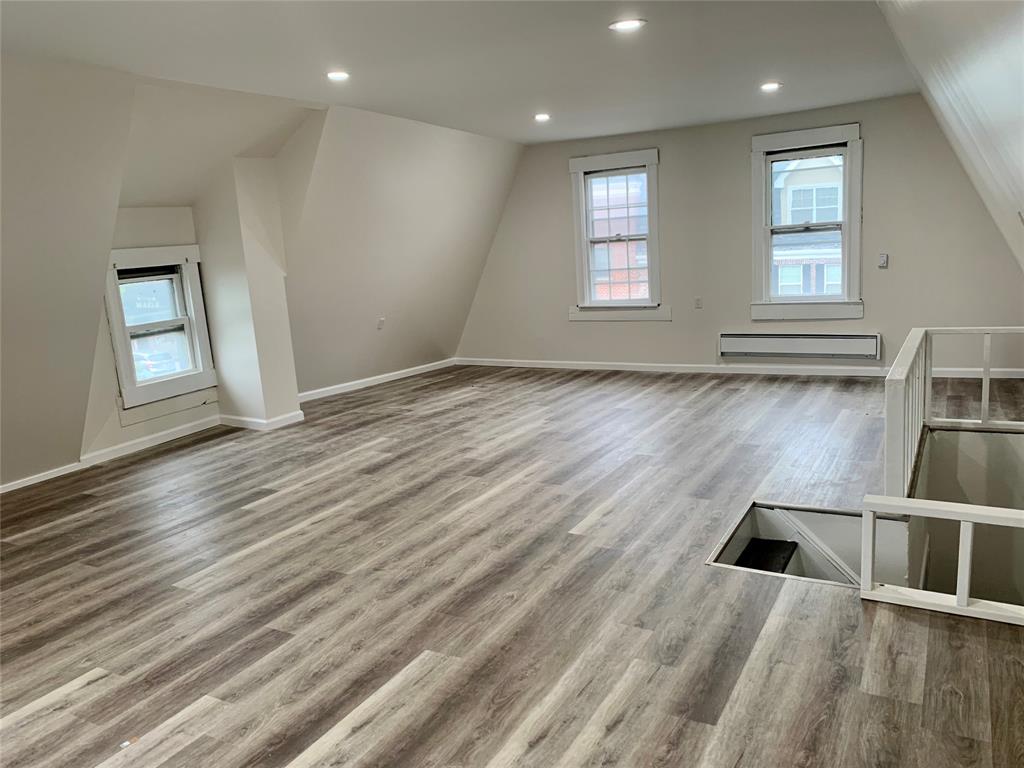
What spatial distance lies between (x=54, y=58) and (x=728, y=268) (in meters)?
5.57

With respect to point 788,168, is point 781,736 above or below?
below

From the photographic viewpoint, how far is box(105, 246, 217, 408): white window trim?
5.28 m

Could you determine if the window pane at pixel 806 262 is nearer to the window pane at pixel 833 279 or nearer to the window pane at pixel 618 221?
the window pane at pixel 833 279

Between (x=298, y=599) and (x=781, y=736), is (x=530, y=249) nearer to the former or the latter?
(x=298, y=599)

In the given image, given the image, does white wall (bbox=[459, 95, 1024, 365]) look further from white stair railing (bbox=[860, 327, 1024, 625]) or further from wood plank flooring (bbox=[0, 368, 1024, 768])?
wood plank flooring (bbox=[0, 368, 1024, 768])

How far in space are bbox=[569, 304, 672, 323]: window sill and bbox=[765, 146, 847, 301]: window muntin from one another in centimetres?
106

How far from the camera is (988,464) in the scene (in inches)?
184

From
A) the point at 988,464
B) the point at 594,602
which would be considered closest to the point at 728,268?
the point at 988,464

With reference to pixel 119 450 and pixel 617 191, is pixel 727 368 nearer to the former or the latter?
pixel 617 191

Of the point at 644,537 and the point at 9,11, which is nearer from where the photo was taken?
the point at 9,11

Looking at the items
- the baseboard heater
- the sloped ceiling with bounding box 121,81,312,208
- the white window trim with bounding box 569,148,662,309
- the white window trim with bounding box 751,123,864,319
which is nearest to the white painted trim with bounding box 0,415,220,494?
the sloped ceiling with bounding box 121,81,312,208

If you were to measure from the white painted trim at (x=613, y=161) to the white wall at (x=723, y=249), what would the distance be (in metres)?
0.07

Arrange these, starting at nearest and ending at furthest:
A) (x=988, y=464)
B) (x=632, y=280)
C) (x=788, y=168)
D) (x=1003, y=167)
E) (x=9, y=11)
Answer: (x=1003, y=167) → (x=9, y=11) → (x=988, y=464) → (x=788, y=168) → (x=632, y=280)

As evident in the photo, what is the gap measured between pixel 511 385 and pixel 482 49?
3.96 metres
